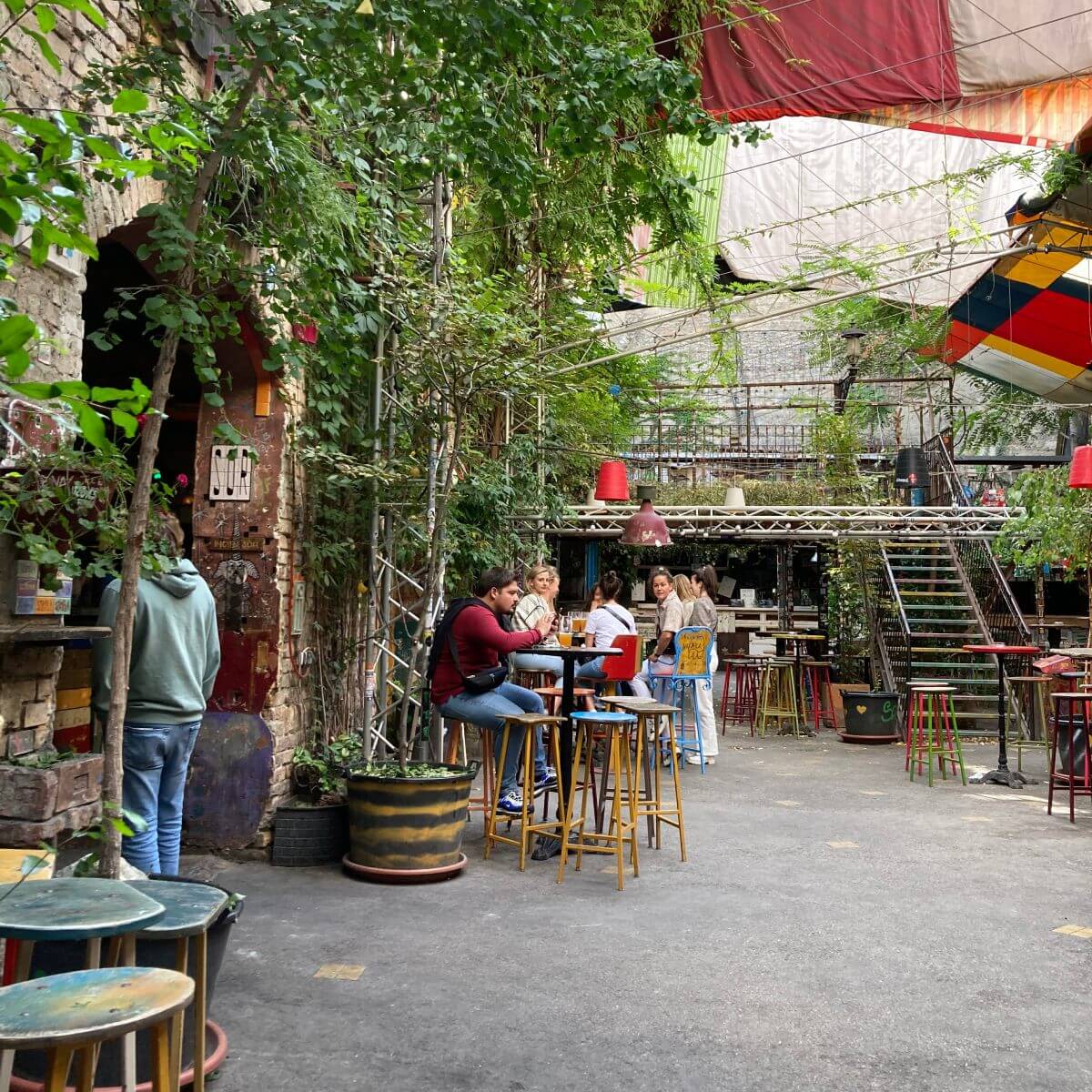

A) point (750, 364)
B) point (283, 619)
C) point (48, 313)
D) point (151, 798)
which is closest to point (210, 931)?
point (151, 798)

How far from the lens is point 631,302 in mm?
18250

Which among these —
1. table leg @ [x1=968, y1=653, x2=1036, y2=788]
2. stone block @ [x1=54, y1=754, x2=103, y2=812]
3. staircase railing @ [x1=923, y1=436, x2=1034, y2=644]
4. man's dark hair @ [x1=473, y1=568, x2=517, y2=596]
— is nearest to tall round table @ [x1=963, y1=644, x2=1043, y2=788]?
table leg @ [x1=968, y1=653, x2=1036, y2=788]

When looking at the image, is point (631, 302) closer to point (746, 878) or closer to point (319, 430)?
point (319, 430)

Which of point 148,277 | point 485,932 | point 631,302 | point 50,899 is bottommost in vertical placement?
point 485,932

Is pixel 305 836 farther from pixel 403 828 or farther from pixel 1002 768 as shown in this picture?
pixel 1002 768

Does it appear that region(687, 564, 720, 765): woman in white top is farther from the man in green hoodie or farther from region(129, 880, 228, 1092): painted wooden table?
region(129, 880, 228, 1092): painted wooden table

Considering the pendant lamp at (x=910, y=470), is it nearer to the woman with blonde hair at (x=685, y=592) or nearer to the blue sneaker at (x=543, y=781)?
the woman with blonde hair at (x=685, y=592)

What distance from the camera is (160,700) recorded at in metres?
3.98

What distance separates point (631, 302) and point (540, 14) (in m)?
15.1

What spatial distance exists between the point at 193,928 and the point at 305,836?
10.1ft

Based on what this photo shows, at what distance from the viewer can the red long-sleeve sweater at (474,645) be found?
5.71 meters

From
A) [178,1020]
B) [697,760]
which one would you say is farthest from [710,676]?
[178,1020]

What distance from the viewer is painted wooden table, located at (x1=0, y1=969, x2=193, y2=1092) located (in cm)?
173

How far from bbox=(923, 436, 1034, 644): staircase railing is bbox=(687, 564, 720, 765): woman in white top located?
13.0 feet
